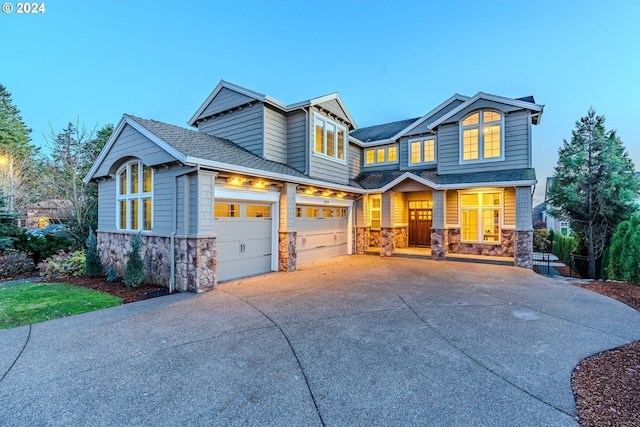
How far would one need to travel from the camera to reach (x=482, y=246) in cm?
1205

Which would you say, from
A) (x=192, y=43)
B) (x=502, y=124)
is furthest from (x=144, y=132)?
(x=192, y=43)

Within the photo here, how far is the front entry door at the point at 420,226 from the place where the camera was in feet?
46.9

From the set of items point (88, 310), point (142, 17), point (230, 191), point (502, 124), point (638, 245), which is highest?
point (142, 17)

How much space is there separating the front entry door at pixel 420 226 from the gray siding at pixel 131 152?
460 inches

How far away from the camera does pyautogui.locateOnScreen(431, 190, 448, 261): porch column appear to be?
38.1ft

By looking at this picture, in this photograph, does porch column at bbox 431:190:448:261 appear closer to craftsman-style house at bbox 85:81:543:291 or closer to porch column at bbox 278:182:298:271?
craftsman-style house at bbox 85:81:543:291

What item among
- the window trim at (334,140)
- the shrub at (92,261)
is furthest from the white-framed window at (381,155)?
the shrub at (92,261)

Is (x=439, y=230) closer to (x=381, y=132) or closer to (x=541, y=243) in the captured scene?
(x=381, y=132)

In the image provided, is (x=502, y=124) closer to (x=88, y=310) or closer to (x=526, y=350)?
(x=526, y=350)

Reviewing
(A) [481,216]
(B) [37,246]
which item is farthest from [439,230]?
(B) [37,246]

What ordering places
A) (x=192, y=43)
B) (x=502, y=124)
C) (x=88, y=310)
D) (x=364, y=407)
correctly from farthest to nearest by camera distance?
1. (x=192, y=43)
2. (x=502, y=124)
3. (x=88, y=310)
4. (x=364, y=407)

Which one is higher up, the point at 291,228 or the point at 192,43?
the point at 192,43

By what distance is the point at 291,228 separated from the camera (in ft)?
30.5

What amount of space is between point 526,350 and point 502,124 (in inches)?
404
